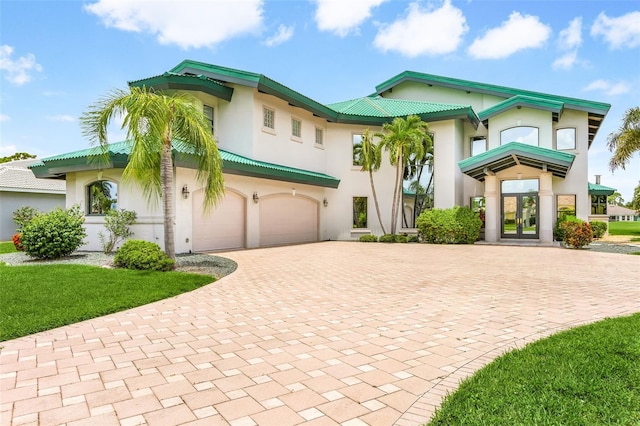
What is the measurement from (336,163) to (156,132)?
1350cm

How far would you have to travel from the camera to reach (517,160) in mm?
18328

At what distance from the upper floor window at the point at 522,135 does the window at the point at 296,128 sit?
11208 millimetres

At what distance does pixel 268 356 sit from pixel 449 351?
205cm

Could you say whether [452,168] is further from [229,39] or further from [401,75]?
[229,39]

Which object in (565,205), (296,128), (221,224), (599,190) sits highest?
(296,128)

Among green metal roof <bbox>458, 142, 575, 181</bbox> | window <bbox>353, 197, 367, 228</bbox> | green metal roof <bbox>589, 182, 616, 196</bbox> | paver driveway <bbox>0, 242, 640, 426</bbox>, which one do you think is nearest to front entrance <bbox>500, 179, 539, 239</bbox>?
green metal roof <bbox>458, 142, 575, 181</bbox>

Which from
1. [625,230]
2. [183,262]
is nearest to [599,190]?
[625,230]

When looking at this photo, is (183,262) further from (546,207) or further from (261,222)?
(546,207)

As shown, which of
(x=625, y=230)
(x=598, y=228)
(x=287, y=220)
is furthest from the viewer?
(x=625, y=230)

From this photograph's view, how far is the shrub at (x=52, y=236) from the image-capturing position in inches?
459

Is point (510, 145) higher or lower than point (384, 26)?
lower

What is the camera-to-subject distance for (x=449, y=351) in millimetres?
4309

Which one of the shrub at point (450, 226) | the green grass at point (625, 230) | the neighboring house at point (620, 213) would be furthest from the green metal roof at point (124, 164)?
the neighboring house at point (620, 213)

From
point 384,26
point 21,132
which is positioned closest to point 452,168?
point 384,26
